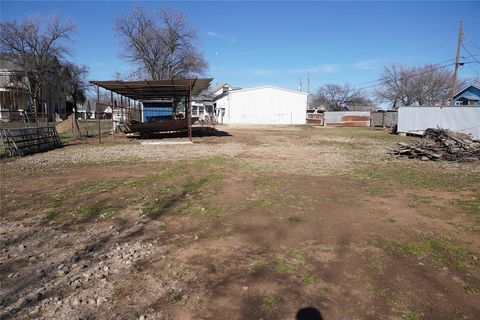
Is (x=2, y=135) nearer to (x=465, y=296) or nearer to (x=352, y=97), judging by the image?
(x=465, y=296)

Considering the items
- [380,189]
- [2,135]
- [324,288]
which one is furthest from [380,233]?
[2,135]

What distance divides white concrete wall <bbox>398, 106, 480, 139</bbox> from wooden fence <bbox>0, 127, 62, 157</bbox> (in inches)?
740

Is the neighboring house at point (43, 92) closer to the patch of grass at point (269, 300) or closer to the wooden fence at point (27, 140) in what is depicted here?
the wooden fence at point (27, 140)

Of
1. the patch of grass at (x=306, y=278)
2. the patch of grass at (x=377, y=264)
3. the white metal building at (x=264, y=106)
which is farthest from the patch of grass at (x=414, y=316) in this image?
the white metal building at (x=264, y=106)

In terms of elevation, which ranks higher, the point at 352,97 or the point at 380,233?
the point at 352,97

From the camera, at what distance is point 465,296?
307cm

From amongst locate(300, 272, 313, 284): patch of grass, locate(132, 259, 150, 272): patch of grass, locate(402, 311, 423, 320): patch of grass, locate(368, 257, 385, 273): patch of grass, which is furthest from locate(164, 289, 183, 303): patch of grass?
locate(368, 257, 385, 273): patch of grass

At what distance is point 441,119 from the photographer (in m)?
19.3

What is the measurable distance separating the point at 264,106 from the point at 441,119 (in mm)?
24684

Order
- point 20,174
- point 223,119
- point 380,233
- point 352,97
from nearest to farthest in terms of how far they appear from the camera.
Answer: point 380,233
point 20,174
point 223,119
point 352,97

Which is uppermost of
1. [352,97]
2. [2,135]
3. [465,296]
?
[352,97]

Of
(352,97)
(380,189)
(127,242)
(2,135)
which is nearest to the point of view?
(127,242)

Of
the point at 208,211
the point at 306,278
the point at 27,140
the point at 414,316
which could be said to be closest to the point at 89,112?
the point at 27,140

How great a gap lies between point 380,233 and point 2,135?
12874 mm
